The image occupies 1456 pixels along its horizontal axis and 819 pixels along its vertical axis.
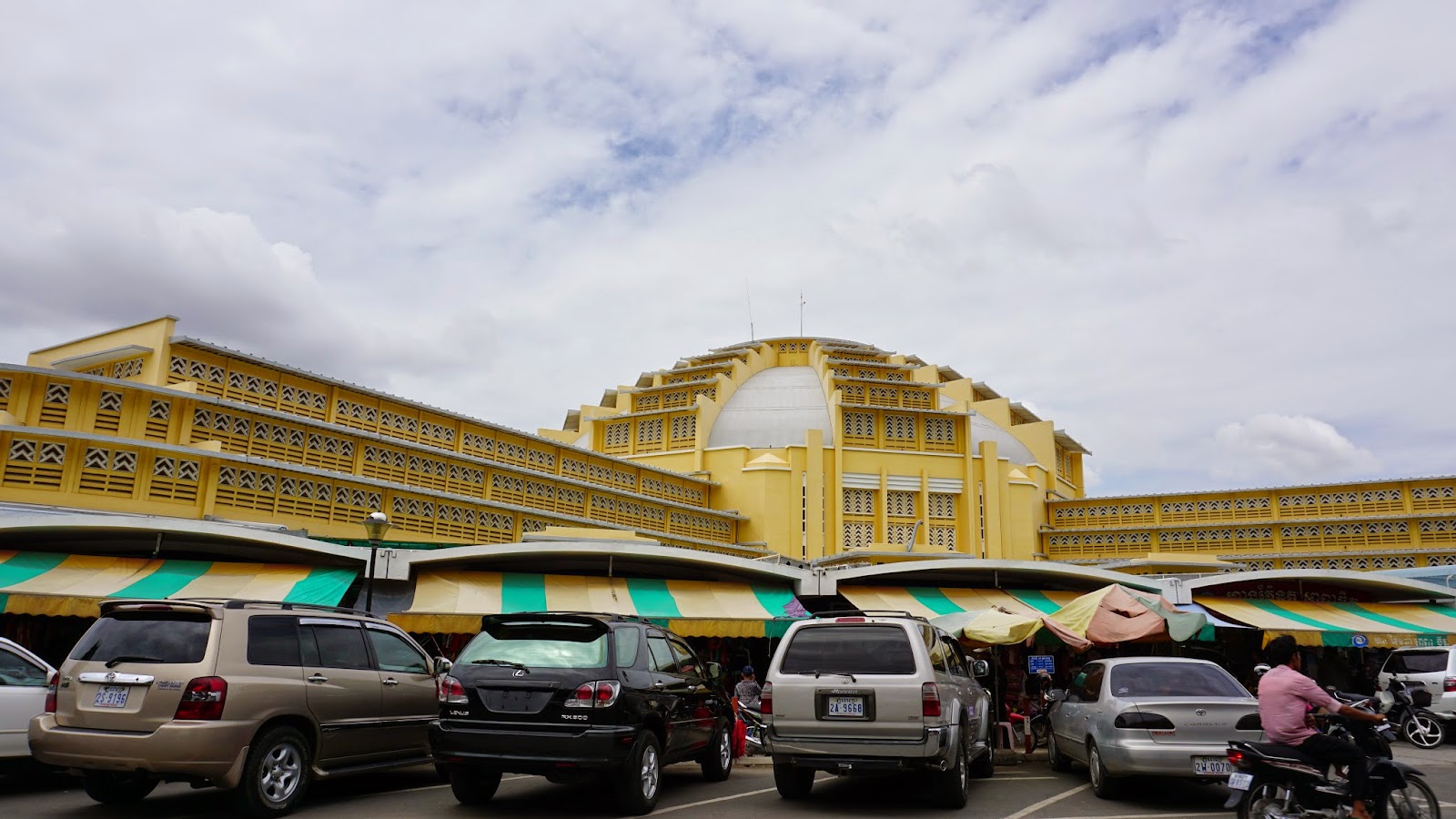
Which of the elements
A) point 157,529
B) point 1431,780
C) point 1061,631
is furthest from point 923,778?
point 157,529

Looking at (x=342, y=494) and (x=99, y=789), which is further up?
(x=342, y=494)

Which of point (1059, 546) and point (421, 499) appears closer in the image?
point (421, 499)

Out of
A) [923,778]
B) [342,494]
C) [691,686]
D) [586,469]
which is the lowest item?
[923,778]

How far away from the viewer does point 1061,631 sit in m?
14.6

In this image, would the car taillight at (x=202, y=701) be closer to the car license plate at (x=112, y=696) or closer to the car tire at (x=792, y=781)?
the car license plate at (x=112, y=696)

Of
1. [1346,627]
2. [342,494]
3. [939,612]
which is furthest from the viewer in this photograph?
[342,494]

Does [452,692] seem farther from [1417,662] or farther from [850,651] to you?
[1417,662]

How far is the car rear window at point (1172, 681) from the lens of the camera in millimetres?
9922

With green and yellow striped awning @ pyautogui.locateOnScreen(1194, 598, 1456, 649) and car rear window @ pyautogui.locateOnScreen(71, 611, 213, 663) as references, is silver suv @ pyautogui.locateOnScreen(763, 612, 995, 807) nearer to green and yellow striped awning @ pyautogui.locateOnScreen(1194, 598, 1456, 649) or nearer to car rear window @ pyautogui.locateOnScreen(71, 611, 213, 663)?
car rear window @ pyautogui.locateOnScreen(71, 611, 213, 663)

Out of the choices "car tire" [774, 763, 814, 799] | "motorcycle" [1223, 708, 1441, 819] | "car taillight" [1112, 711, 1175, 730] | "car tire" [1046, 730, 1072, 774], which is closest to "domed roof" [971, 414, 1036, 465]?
"car tire" [1046, 730, 1072, 774]

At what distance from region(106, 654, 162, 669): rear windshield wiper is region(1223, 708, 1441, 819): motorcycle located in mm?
8497

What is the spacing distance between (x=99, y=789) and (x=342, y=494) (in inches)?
728

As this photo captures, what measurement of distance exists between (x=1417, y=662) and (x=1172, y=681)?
10757 mm

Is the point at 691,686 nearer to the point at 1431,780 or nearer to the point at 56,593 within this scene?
the point at 1431,780
